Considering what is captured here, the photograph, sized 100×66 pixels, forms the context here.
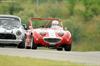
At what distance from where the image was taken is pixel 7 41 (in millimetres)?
25047

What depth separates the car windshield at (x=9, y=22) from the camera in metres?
26.3

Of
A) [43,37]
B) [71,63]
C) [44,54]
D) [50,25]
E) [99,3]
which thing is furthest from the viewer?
[99,3]

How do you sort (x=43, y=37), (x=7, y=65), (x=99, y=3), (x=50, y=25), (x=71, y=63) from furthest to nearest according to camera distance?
(x=99, y=3)
(x=50, y=25)
(x=43, y=37)
(x=71, y=63)
(x=7, y=65)

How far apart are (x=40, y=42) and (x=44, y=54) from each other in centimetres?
Result: 551

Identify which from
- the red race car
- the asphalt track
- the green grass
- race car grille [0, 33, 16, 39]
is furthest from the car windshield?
the green grass

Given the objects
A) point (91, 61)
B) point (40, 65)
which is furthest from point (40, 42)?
point (40, 65)

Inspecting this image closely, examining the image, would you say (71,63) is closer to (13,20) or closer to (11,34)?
(11,34)

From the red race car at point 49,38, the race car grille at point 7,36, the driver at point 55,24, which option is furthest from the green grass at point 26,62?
the driver at point 55,24

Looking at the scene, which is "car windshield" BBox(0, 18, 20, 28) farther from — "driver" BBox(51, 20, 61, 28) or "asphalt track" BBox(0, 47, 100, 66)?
"asphalt track" BBox(0, 47, 100, 66)

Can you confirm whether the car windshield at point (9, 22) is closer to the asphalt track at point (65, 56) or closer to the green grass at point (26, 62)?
the asphalt track at point (65, 56)

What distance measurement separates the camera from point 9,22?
26.7 metres

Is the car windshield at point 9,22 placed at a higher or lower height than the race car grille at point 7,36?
higher

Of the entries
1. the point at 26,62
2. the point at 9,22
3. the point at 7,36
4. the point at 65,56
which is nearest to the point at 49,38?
the point at 7,36

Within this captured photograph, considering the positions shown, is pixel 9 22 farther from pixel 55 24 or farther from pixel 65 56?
pixel 65 56
